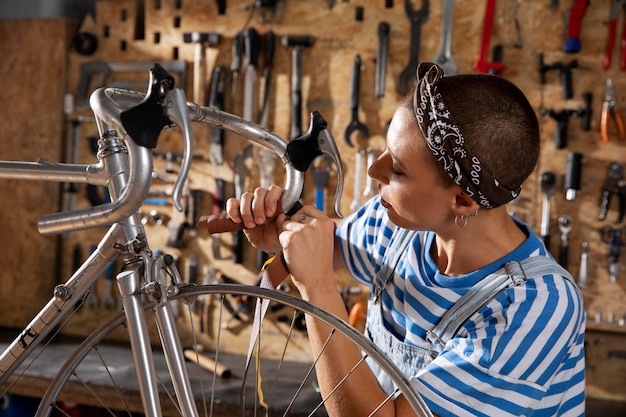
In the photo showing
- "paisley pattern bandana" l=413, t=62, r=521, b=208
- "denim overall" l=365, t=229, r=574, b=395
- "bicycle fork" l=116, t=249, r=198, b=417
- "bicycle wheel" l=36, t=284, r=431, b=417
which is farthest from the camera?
"bicycle wheel" l=36, t=284, r=431, b=417

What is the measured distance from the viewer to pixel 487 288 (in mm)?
1313

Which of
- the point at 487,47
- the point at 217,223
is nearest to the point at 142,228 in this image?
the point at 217,223

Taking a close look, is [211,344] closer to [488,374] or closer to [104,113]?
[488,374]

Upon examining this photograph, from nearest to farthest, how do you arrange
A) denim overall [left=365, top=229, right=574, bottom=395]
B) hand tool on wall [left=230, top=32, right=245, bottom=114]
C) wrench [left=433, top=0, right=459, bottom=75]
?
denim overall [left=365, top=229, right=574, bottom=395], wrench [left=433, top=0, right=459, bottom=75], hand tool on wall [left=230, top=32, right=245, bottom=114]

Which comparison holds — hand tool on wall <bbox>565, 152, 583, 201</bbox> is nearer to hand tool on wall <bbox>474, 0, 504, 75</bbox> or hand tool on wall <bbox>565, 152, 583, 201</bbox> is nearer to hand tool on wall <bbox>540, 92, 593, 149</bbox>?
hand tool on wall <bbox>540, 92, 593, 149</bbox>

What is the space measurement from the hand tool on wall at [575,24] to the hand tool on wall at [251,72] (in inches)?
43.6

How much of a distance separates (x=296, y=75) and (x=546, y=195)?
1000 mm

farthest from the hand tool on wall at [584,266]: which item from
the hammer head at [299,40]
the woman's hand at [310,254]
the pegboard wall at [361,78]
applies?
the woman's hand at [310,254]

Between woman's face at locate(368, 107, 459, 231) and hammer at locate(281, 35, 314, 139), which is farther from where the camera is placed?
hammer at locate(281, 35, 314, 139)

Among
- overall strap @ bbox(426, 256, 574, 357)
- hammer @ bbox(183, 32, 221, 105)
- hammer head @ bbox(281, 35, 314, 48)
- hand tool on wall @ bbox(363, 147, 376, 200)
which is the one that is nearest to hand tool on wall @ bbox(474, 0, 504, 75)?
hand tool on wall @ bbox(363, 147, 376, 200)

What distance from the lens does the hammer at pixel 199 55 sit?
291cm

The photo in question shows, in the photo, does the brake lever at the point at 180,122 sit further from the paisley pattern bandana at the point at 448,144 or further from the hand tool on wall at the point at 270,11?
the hand tool on wall at the point at 270,11

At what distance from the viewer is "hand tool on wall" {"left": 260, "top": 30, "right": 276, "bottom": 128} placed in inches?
113

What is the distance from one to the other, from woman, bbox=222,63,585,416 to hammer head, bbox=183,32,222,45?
1.66m
